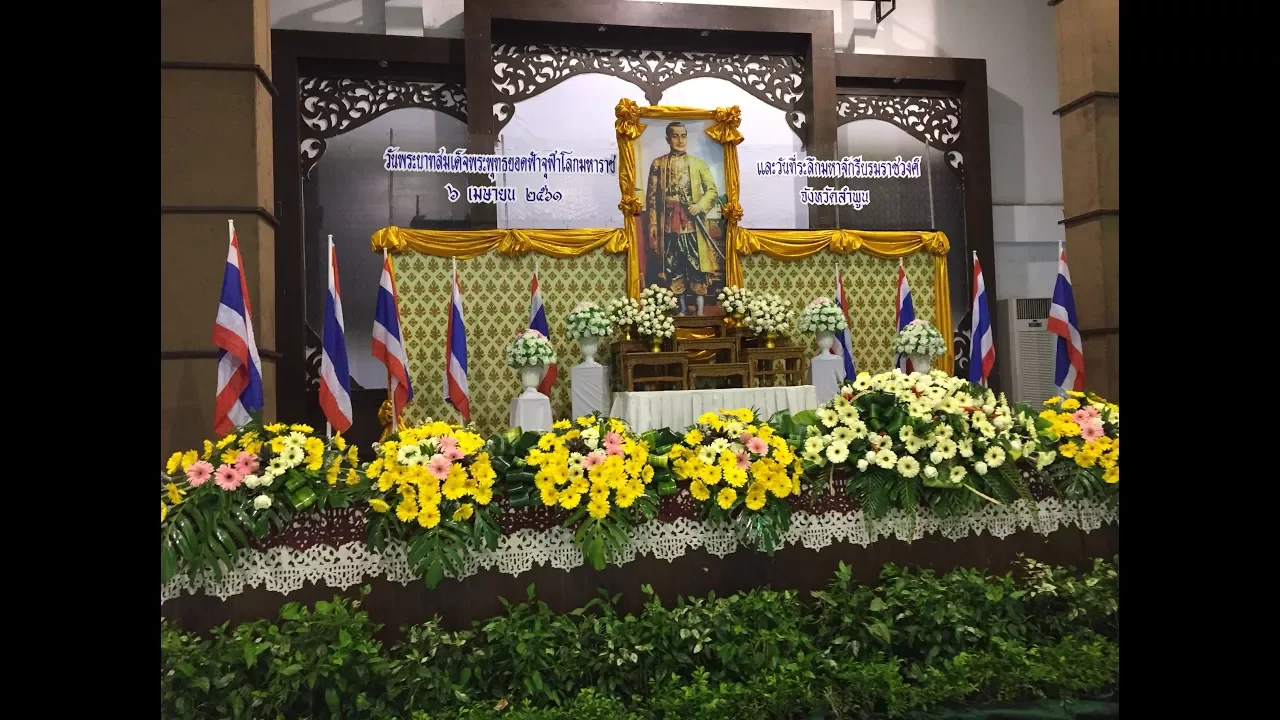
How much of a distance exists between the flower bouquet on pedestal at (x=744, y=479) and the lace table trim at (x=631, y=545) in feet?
0.19

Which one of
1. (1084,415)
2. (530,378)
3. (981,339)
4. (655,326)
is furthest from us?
(981,339)

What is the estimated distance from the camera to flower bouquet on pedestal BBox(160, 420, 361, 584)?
6.57 feet

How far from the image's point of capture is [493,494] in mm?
2193

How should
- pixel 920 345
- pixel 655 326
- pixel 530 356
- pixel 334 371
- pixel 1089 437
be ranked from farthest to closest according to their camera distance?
pixel 655 326
pixel 920 345
pixel 530 356
pixel 334 371
pixel 1089 437

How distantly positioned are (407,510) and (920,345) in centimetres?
463

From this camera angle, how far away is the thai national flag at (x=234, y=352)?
13.1ft

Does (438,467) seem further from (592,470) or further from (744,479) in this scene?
(744,479)

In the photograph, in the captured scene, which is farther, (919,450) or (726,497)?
(919,450)

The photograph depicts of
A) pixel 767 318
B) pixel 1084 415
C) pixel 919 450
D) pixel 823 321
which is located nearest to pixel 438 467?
pixel 919 450

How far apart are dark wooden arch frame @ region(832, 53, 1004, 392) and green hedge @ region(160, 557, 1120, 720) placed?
5388 millimetres

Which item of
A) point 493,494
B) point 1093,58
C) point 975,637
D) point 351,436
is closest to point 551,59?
point 351,436

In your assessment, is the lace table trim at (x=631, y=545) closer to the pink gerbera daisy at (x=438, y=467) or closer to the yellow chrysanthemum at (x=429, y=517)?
the yellow chrysanthemum at (x=429, y=517)

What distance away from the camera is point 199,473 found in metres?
2.09

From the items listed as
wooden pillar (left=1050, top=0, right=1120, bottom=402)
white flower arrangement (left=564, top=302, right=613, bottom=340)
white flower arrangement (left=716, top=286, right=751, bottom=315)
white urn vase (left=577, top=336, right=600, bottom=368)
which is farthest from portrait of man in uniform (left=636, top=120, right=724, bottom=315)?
wooden pillar (left=1050, top=0, right=1120, bottom=402)
